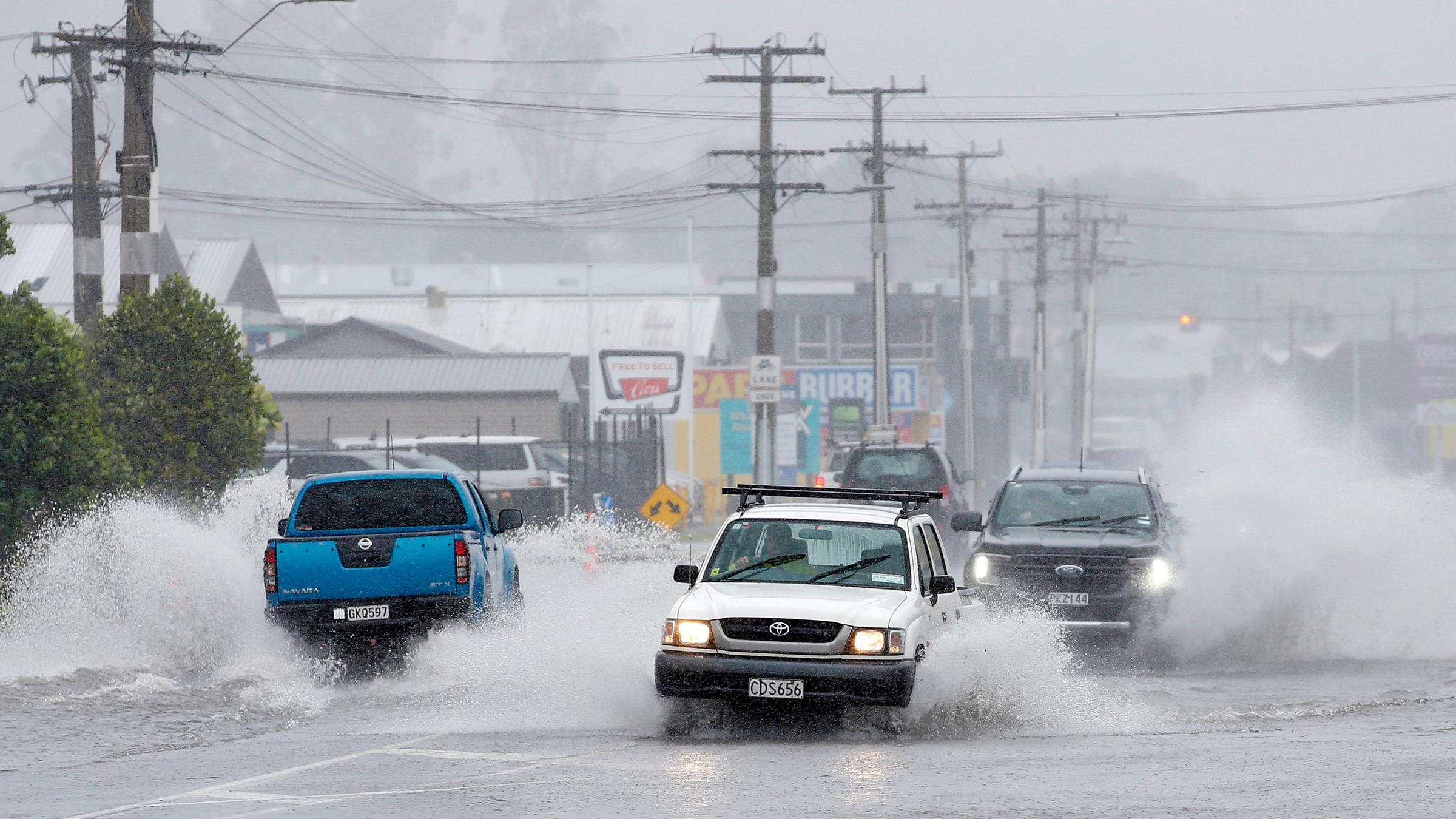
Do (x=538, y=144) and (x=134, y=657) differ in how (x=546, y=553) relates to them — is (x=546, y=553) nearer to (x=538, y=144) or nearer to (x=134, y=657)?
(x=134, y=657)

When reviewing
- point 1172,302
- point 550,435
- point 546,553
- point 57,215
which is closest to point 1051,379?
point 1172,302

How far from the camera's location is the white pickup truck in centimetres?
1139

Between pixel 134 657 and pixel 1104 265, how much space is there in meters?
70.4

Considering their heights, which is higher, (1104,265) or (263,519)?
(1104,265)

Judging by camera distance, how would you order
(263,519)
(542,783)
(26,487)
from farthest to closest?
(263,519)
(26,487)
(542,783)

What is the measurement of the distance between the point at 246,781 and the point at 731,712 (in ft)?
9.95

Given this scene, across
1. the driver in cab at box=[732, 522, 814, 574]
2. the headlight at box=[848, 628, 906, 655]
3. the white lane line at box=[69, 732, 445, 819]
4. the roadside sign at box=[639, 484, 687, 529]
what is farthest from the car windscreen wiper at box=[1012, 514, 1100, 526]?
the roadside sign at box=[639, 484, 687, 529]

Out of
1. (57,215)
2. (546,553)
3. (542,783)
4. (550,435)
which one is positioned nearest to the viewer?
(542,783)

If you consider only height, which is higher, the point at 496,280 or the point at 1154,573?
the point at 496,280

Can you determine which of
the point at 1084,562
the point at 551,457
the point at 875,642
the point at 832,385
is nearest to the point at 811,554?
the point at 875,642

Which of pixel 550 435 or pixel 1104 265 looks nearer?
pixel 550 435

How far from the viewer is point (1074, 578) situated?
17391mm

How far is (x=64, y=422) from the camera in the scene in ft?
61.5

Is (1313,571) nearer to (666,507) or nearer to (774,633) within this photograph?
(774,633)
